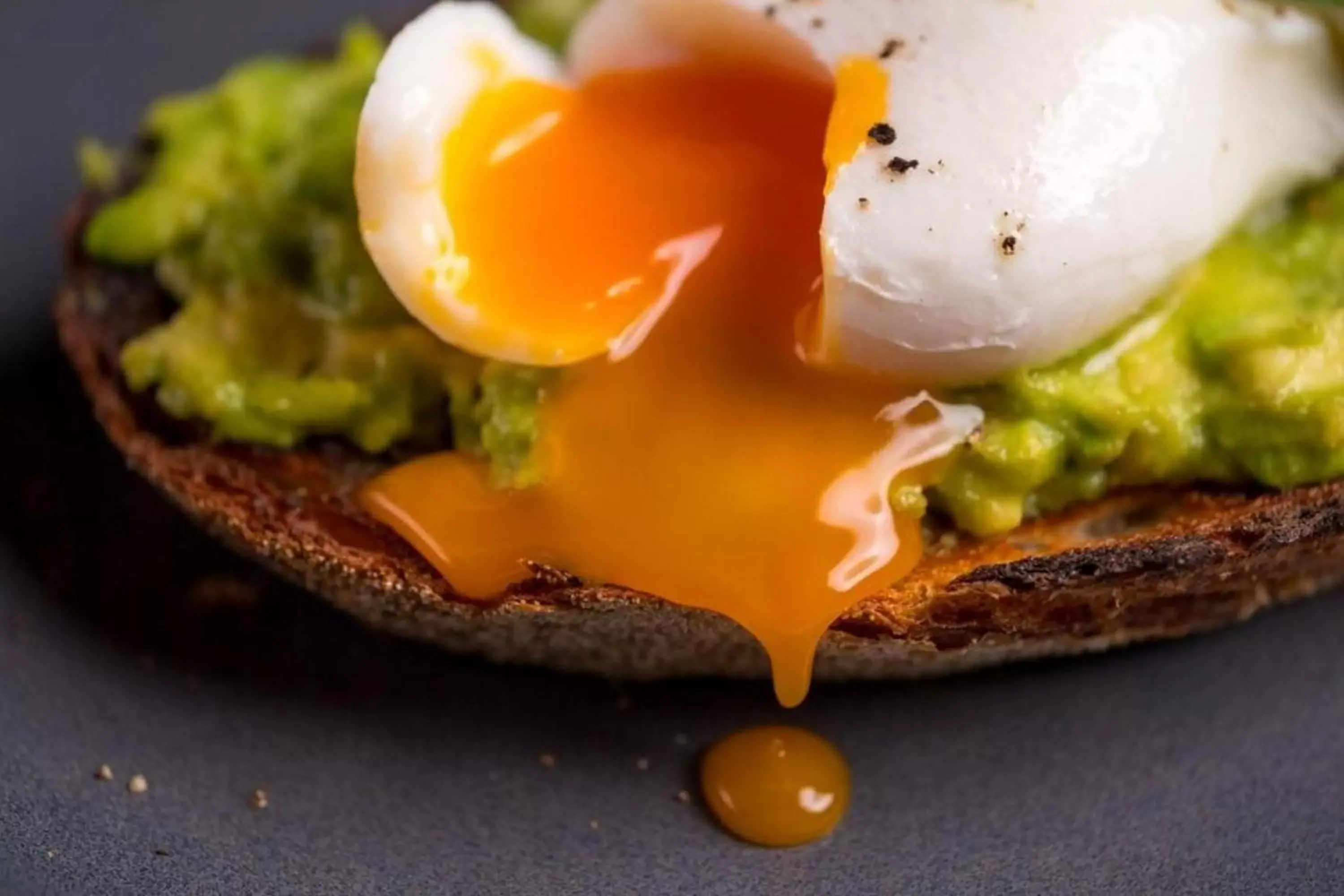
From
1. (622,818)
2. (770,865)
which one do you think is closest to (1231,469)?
(770,865)

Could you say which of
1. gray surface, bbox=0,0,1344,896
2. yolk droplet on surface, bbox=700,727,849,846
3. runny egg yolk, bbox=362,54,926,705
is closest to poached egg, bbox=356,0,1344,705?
runny egg yolk, bbox=362,54,926,705

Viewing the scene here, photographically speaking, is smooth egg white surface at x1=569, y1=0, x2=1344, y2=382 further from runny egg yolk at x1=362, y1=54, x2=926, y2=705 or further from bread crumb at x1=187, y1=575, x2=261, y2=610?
bread crumb at x1=187, y1=575, x2=261, y2=610

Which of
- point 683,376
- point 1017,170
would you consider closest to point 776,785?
point 683,376

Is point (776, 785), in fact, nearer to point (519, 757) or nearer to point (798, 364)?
point (519, 757)

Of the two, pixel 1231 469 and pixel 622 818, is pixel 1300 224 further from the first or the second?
pixel 622 818

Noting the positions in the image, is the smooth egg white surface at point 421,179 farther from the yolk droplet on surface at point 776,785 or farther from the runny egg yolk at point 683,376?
the yolk droplet on surface at point 776,785

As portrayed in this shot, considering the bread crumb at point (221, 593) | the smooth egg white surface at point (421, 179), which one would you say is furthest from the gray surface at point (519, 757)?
the smooth egg white surface at point (421, 179)
